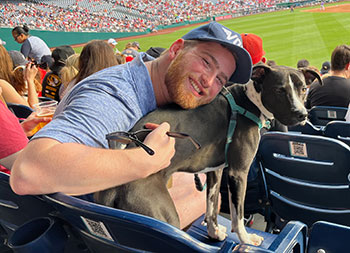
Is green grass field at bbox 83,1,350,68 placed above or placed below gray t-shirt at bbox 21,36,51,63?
below

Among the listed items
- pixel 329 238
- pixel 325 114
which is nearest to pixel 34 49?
pixel 325 114

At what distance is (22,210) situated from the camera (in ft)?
4.70

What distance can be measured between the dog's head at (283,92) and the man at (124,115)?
0.91 ft

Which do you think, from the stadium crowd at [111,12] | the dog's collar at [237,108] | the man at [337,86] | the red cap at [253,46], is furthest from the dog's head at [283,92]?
the stadium crowd at [111,12]

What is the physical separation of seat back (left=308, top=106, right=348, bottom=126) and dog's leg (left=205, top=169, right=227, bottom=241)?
3.25 m

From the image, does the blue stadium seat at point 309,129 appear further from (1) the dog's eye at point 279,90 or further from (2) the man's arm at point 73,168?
(2) the man's arm at point 73,168

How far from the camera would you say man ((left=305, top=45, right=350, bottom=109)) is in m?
4.97

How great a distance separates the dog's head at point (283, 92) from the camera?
1913mm

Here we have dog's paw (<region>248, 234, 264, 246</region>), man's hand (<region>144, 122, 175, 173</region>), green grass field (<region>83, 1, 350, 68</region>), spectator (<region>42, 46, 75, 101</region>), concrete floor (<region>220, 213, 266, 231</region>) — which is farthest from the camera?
green grass field (<region>83, 1, 350, 68</region>)

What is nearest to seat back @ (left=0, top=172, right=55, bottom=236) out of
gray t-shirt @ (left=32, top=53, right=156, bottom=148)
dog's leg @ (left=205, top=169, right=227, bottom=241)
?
gray t-shirt @ (left=32, top=53, right=156, bottom=148)

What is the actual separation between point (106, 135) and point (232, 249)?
2.06 ft

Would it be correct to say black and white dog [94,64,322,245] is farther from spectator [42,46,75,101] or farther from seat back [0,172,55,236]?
spectator [42,46,75,101]

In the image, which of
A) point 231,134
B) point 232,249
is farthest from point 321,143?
point 232,249

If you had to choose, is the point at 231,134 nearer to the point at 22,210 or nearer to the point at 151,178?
the point at 151,178
